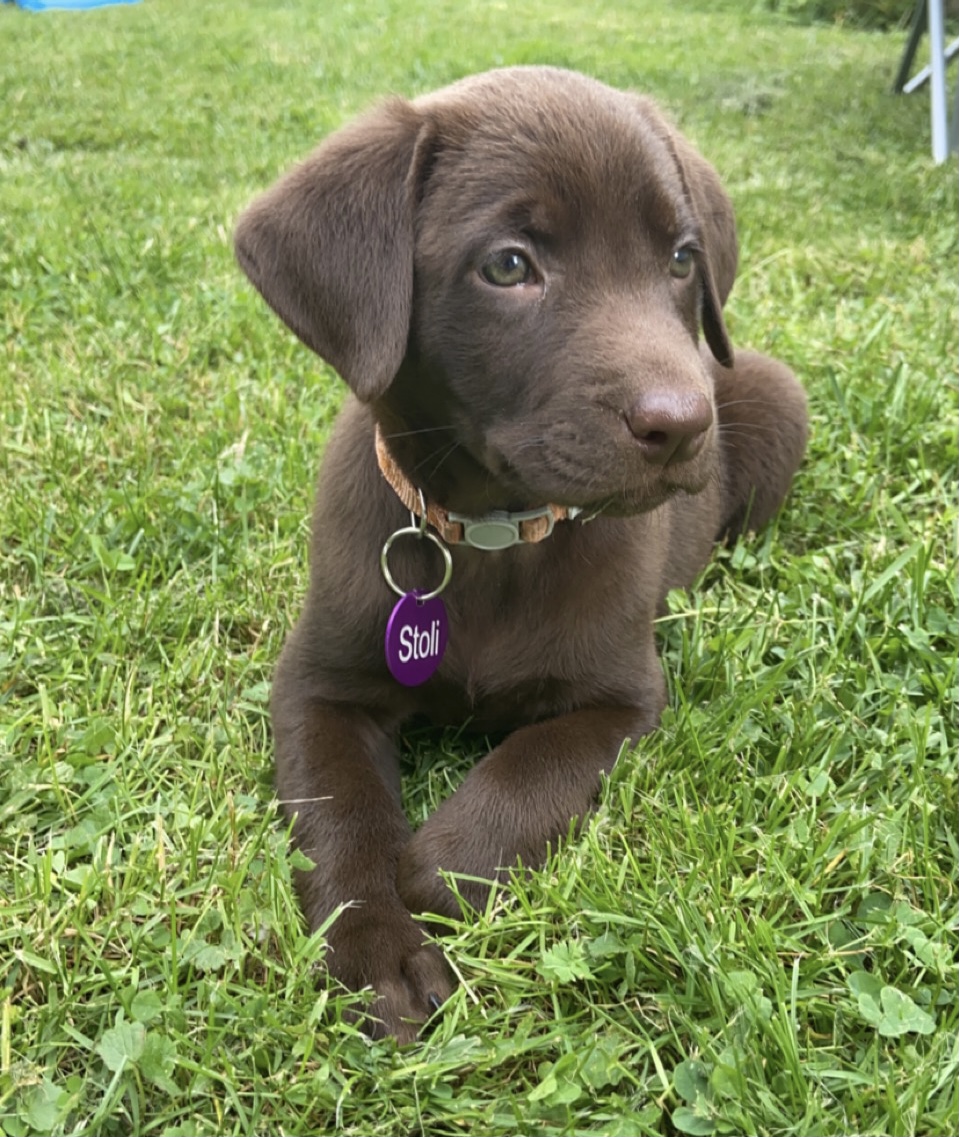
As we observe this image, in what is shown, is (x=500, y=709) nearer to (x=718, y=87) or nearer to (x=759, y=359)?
(x=759, y=359)

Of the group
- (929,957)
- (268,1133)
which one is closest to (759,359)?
(929,957)

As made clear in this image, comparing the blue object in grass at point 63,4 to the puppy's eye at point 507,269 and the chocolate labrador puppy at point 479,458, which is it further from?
the puppy's eye at point 507,269

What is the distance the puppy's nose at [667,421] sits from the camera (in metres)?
1.70

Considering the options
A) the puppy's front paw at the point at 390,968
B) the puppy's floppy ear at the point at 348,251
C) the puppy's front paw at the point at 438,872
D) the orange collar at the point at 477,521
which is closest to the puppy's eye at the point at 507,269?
the puppy's floppy ear at the point at 348,251

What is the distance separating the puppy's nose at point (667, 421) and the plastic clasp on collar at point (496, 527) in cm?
43

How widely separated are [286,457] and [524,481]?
4.63ft

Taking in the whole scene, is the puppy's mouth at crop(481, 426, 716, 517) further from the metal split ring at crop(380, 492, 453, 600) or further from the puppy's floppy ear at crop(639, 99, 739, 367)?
the puppy's floppy ear at crop(639, 99, 739, 367)

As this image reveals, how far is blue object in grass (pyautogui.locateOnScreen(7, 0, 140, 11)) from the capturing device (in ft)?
44.4

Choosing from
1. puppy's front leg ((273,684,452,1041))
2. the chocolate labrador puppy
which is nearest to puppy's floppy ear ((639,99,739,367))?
the chocolate labrador puppy

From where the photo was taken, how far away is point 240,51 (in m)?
10.1

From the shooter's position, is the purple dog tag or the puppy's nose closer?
the puppy's nose

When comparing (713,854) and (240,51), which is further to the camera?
Result: (240,51)

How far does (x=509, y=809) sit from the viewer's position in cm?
189

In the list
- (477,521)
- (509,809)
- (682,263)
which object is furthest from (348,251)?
(509,809)
